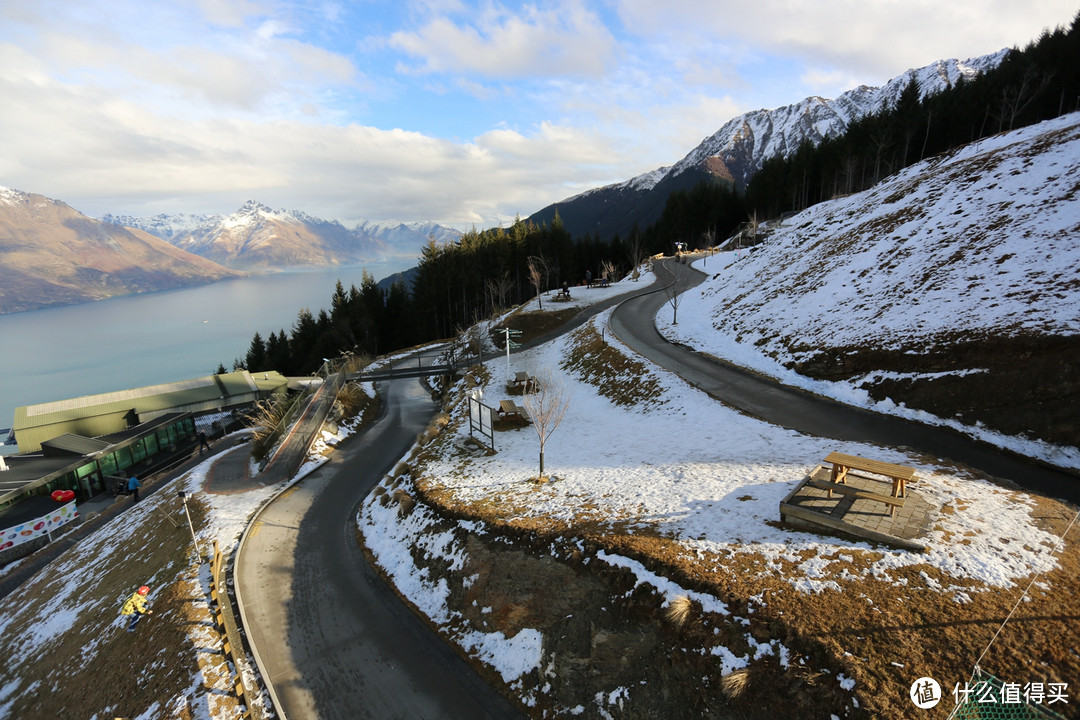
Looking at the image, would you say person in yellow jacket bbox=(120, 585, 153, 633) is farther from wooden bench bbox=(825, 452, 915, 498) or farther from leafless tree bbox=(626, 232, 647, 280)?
leafless tree bbox=(626, 232, 647, 280)

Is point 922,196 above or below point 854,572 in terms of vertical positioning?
above

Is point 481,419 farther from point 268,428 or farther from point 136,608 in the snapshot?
point 268,428

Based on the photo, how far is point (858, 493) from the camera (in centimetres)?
950

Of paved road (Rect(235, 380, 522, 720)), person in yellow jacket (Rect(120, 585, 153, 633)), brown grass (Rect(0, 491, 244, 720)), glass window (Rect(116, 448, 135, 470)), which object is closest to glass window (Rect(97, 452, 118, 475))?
Result: glass window (Rect(116, 448, 135, 470))

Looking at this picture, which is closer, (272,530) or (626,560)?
(626,560)

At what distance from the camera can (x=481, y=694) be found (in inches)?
370

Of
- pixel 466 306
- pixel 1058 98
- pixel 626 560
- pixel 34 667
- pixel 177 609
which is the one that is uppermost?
pixel 1058 98

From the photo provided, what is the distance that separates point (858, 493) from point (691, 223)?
77.8 metres

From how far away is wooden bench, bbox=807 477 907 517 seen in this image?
29.7 ft

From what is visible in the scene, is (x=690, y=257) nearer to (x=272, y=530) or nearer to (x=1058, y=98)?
(x=1058, y=98)

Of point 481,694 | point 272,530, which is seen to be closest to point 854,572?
point 481,694

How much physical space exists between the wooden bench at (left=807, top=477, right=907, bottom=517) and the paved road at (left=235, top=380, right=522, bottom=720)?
26.5 ft

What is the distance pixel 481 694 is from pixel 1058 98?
229 feet

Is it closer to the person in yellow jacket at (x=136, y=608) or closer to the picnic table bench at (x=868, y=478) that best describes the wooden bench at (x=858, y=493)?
the picnic table bench at (x=868, y=478)
